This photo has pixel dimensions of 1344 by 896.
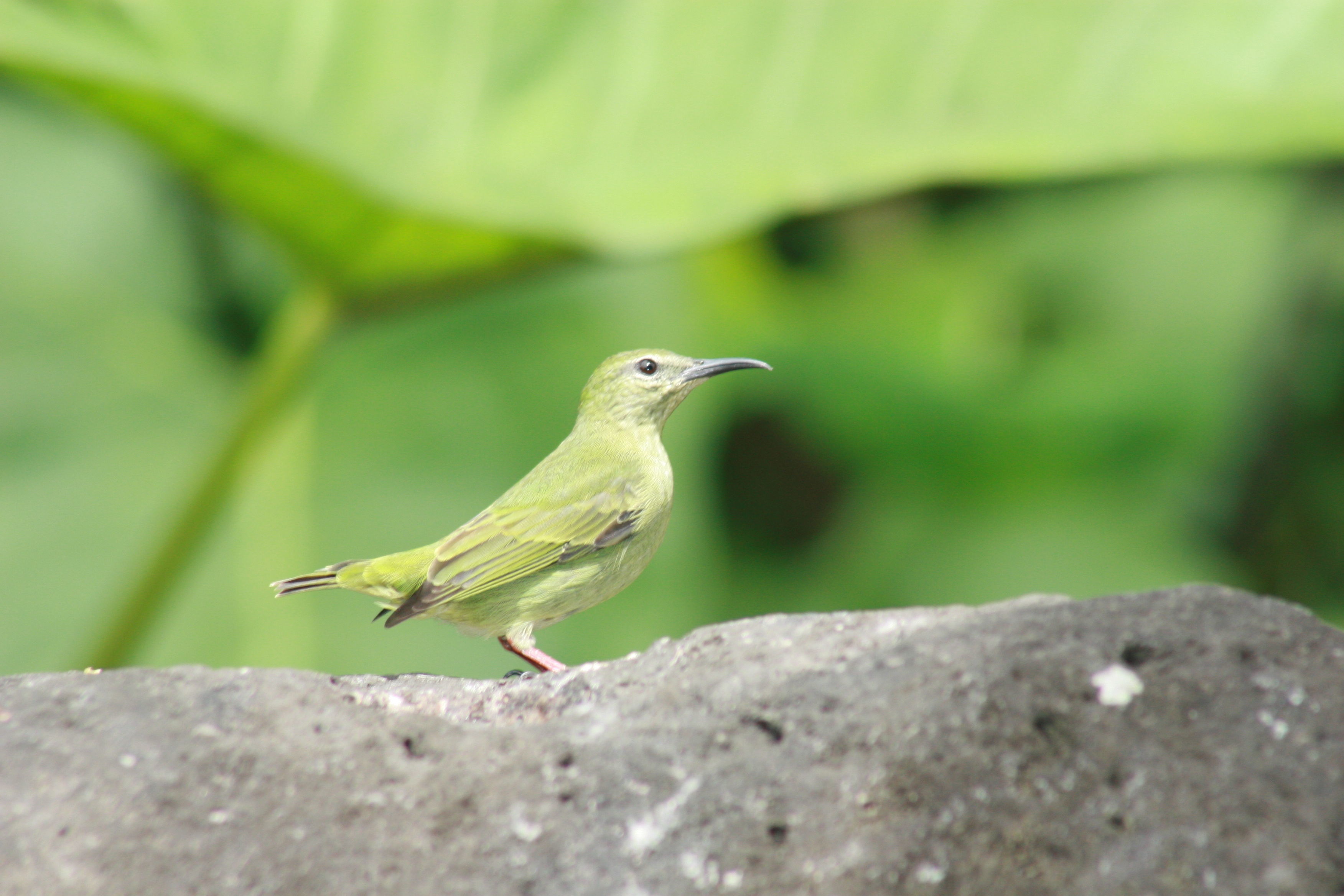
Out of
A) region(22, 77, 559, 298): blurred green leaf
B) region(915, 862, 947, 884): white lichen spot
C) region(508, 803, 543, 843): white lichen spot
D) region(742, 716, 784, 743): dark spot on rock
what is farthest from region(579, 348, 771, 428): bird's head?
region(915, 862, 947, 884): white lichen spot

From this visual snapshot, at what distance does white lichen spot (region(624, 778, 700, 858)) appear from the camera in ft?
6.67

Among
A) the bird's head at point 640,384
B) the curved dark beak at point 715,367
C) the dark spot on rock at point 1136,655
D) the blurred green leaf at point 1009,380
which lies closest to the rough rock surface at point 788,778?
the dark spot on rock at point 1136,655

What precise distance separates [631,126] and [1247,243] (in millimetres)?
3386

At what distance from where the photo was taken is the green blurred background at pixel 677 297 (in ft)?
11.3

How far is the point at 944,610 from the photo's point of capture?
2.37 m

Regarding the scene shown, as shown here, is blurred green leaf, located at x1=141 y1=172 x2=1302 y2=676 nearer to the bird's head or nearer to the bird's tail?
the bird's head

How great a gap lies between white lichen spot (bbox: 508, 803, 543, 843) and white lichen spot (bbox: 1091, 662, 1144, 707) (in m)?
0.88

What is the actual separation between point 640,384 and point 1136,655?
56.8 inches

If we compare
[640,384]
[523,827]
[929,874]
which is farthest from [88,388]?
[929,874]

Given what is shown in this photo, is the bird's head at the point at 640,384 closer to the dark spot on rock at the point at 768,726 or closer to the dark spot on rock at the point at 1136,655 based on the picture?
the dark spot on rock at the point at 768,726

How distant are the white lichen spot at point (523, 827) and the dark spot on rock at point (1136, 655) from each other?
3.07 ft

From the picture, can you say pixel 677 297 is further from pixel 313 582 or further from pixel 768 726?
pixel 768 726

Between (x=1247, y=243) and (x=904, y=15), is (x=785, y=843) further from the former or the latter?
(x=1247, y=243)

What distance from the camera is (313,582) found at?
2.91m
